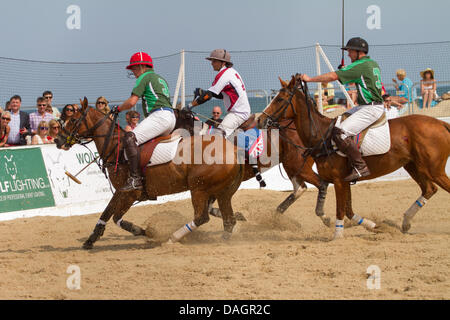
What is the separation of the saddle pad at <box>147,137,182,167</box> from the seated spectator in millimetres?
8920

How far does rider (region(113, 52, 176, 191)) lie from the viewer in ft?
27.8

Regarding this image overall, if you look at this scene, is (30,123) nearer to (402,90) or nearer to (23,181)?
(23,181)

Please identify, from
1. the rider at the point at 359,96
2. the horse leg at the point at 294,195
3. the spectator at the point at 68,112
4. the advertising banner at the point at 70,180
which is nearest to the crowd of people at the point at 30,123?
the advertising banner at the point at 70,180

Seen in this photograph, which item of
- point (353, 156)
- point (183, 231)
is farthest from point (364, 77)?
point (183, 231)

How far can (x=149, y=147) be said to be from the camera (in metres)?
8.64

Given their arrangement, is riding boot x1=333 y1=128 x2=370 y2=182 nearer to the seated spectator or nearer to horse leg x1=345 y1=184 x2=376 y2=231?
horse leg x1=345 y1=184 x2=376 y2=231

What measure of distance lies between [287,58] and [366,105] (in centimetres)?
624

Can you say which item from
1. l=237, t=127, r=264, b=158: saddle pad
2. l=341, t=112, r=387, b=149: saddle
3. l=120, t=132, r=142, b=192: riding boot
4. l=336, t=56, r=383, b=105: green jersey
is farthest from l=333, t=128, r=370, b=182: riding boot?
l=120, t=132, r=142, b=192: riding boot

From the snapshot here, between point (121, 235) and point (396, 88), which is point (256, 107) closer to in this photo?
point (396, 88)

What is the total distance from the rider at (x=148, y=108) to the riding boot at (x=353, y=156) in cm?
237

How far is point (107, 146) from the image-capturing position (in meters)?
8.77

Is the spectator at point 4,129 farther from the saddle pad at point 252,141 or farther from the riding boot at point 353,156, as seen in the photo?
the riding boot at point 353,156
